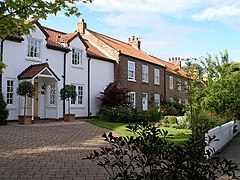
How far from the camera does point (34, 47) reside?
18.7 metres

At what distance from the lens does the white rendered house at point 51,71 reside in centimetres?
1708

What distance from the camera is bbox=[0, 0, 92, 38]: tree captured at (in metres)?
4.25

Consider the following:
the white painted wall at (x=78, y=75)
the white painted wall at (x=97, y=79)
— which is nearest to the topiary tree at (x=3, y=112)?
the white painted wall at (x=78, y=75)

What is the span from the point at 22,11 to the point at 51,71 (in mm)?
14247

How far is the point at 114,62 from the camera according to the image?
2547 centimetres

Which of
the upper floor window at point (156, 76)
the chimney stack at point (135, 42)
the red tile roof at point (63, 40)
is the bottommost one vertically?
the upper floor window at point (156, 76)

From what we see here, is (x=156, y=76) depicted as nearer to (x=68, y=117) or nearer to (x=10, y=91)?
(x=68, y=117)

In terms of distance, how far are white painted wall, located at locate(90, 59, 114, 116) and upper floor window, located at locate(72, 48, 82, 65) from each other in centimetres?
129

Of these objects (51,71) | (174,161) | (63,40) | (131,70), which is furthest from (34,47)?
(174,161)

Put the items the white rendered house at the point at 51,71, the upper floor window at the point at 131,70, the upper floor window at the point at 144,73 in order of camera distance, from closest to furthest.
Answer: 1. the white rendered house at the point at 51,71
2. the upper floor window at the point at 131,70
3. the upper floor window at the point at 144,73

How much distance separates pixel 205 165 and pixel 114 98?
19001 millimetres

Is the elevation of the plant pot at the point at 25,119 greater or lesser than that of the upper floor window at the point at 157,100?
lesser

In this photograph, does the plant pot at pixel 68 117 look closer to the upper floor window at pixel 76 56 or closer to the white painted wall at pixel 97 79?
the white painted wall at pixel 97 79

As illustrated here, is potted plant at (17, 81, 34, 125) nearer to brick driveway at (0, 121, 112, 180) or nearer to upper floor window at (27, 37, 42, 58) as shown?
brick driveway at (0, 121, 112, 180)
